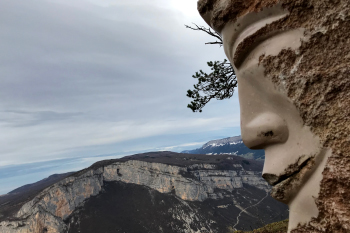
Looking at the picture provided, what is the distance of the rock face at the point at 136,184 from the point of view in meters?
73.7

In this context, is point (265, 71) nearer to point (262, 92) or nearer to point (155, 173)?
point (262, 92)

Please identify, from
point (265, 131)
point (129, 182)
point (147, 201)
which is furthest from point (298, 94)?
point (129, 182)

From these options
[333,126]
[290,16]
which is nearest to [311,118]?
[333,126]

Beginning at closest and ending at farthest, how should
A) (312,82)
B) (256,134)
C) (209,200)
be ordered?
(312,82), (256,134), (209,200)

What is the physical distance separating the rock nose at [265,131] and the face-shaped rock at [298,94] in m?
0.01

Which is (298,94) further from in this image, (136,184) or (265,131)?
(136,184)

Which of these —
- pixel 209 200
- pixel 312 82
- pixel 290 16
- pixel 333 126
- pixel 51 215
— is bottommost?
pixel 209 200

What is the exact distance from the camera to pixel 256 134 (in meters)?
3.70

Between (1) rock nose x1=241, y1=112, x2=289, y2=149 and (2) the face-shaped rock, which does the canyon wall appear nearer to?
(1) rock nose x1=241, y1=112, x2=289, y2=149

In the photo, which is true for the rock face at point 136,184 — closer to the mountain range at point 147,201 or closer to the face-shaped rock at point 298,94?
the mountain range at point 147,201

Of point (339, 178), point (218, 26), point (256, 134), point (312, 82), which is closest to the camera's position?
point (339, 178)

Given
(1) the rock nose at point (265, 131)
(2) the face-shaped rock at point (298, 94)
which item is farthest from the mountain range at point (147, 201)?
(2) the face-shaped rock at point (298, 94)

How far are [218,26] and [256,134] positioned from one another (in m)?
1.95

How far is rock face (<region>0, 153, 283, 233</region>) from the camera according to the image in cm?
7369
